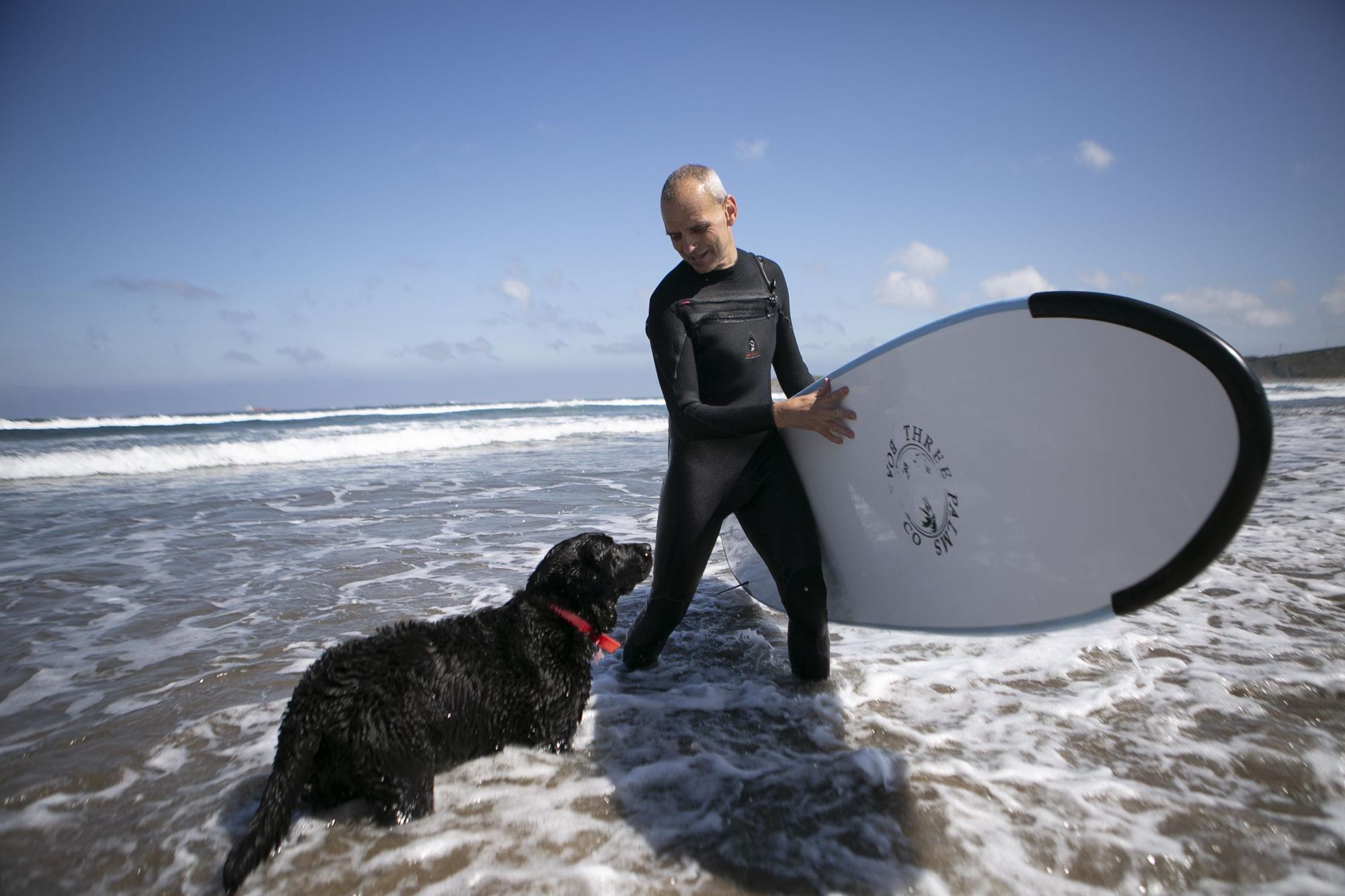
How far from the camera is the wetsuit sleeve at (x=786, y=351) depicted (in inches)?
139

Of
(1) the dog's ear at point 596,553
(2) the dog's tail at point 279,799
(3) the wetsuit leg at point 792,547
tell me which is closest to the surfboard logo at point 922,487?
(3) the wetsuit leg at point 792,547

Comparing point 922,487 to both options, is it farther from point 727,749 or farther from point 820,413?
point 727,749

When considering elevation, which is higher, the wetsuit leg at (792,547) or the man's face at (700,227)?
the man's face at (700,227)

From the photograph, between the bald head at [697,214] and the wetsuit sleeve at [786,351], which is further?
the wetsuit sleeve at [786,351]

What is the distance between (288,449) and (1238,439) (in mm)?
16356

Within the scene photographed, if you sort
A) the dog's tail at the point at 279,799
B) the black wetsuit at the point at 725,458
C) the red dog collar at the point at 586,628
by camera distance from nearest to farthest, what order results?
the dog's tail at the point at 279,799, the red dog collar at the point at 586,628, the black wetsuit at the point at 725,458

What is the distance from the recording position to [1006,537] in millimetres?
2723

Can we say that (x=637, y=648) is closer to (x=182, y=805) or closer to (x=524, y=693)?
(x=524, y=693)

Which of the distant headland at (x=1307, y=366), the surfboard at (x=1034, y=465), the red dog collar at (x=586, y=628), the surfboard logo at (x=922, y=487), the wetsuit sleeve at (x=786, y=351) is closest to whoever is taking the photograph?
the surfboard at (x=1034, y=465)

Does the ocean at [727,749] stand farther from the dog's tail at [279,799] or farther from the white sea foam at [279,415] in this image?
the white sea foam at [279,415]

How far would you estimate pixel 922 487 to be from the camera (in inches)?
121

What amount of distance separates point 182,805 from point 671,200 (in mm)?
2914

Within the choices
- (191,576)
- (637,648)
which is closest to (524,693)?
(637,648)

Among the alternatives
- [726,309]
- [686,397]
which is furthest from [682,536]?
[726,309]
